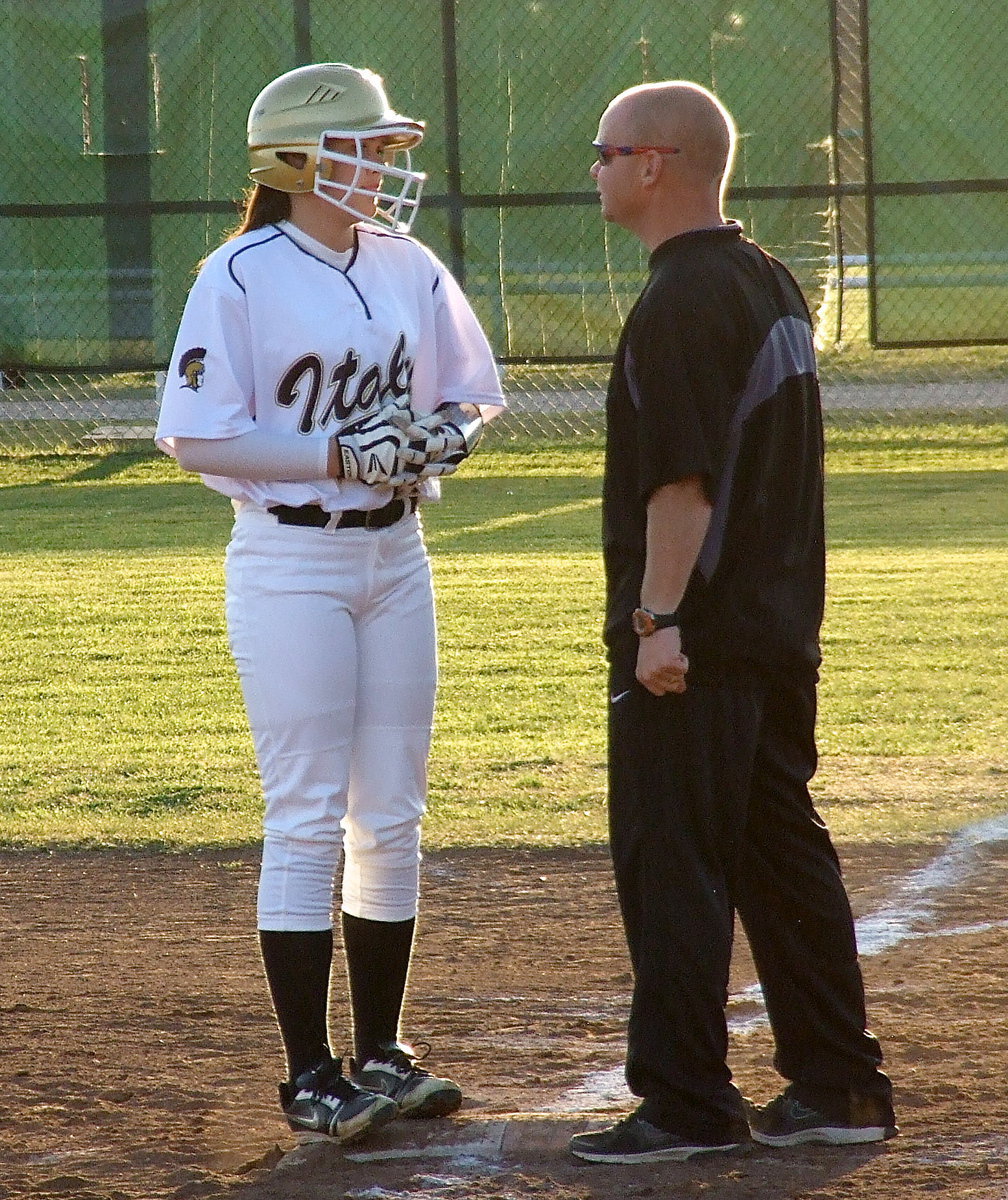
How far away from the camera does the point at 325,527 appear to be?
132 inches

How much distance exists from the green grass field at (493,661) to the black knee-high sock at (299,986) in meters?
2.30

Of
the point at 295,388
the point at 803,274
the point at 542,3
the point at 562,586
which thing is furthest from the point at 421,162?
the point at 295,388

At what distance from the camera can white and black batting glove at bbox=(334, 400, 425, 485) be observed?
328cm

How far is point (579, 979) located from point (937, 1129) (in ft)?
3.92

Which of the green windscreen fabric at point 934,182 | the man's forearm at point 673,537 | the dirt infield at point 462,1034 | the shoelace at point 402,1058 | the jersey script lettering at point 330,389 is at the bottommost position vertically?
the dirt infield at point 462,1034

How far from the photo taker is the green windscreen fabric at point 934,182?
12.8 metres

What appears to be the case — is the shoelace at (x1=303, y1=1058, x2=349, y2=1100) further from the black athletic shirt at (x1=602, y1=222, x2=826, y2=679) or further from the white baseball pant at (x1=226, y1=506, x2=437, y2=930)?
the black athletic shirt at (x1=602, y1=222, x2=826, y2=679)

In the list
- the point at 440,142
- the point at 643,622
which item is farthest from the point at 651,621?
the point at 440,142

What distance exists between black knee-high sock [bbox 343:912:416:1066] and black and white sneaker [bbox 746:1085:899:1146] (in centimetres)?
71

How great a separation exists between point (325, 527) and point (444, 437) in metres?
0.29

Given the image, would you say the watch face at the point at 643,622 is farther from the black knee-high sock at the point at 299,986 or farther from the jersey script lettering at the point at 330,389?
the black knee-high sock at the point at 299,986

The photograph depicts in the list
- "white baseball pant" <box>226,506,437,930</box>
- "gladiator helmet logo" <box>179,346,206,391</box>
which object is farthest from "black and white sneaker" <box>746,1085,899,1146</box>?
"gladiator helmet logo" <box>179,346,206,391</box>

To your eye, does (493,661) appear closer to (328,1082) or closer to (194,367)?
(328,1082)

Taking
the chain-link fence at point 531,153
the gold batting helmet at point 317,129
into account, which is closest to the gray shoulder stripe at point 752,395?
the gold batting helmet at point 317,129
